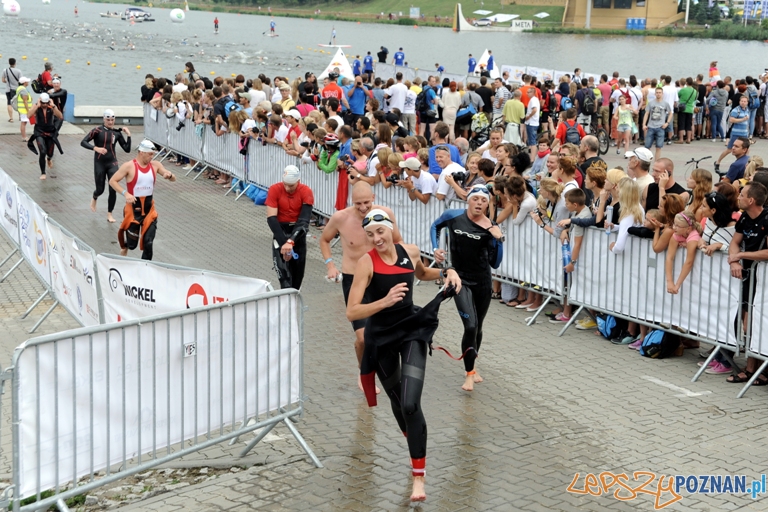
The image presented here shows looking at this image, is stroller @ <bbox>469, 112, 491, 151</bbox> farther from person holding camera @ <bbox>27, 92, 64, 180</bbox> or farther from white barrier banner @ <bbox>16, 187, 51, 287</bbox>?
white barrier banner @ <bbox>16, 187, 51, 287</bbox>

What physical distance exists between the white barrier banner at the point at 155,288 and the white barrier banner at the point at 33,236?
215cm

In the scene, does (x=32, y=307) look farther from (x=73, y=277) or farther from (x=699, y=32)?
(x=699, y=32)

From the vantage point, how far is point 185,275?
8031mm

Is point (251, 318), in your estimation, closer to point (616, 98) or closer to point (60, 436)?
point (60, 436)

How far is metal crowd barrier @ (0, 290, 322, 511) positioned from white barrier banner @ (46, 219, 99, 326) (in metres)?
2.73

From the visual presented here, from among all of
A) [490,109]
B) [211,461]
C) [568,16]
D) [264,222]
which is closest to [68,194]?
[264,222]

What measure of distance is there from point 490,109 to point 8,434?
17423 millimetres

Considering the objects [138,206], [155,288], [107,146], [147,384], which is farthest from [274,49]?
[147,384]

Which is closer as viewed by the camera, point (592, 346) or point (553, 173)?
point (592, 346)

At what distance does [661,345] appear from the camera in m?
9.45

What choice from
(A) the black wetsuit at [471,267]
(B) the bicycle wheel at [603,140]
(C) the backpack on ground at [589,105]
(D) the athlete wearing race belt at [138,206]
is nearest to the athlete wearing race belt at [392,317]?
(A) the black wetsuit at [471,267]

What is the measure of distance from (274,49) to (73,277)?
8332 cm

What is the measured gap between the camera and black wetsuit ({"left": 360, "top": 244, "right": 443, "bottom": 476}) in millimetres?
6316

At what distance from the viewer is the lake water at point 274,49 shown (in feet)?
218
